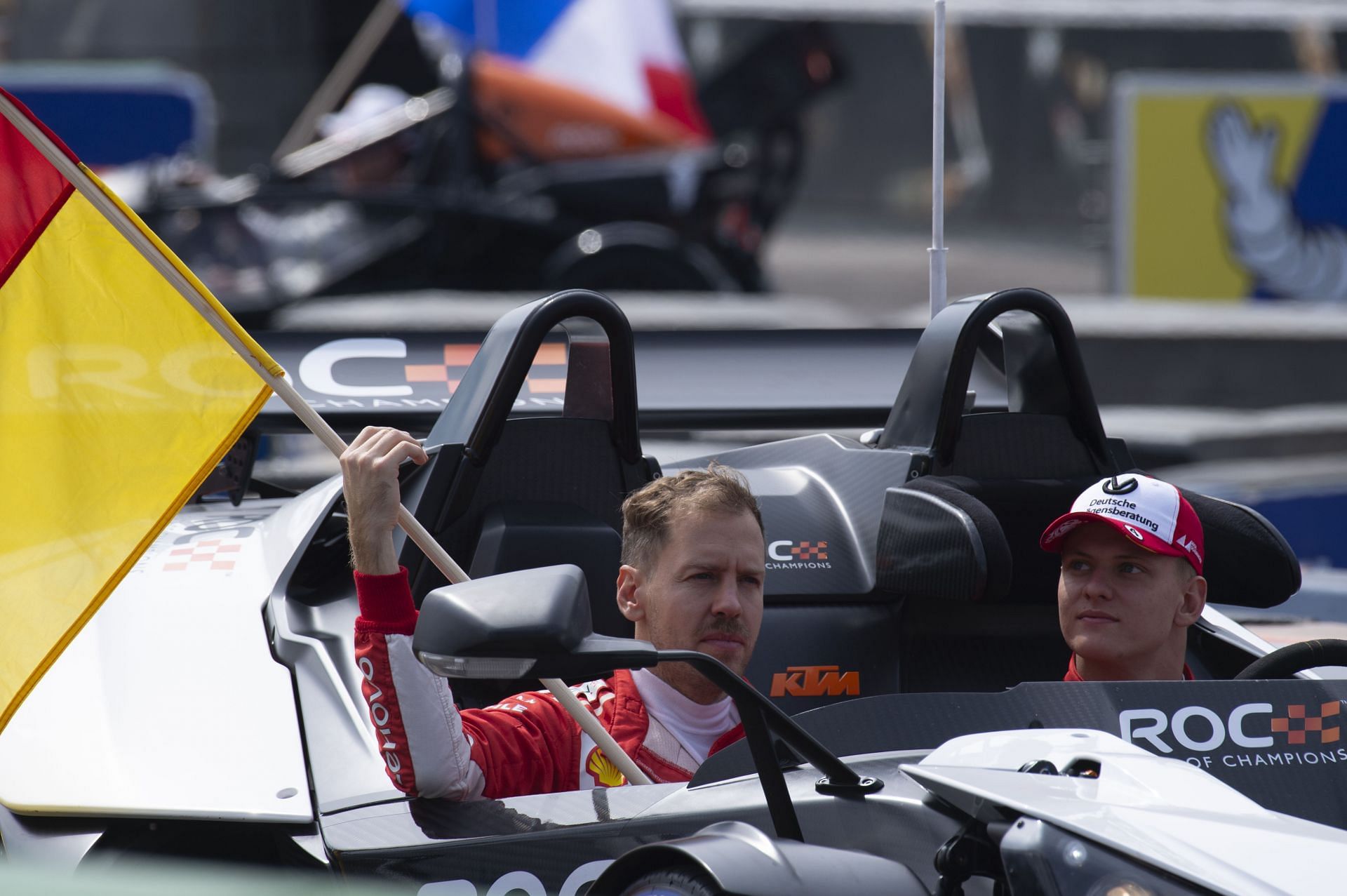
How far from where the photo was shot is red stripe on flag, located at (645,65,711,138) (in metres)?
13.8

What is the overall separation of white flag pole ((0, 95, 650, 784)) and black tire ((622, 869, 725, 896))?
2.38 feet

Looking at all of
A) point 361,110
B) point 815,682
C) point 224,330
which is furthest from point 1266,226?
point 224,330

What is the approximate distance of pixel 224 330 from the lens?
8.79 ft

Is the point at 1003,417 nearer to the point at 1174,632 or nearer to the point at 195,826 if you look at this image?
the point at 1174,632

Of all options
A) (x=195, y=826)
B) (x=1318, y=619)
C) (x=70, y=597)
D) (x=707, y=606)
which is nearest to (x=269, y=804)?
(x=195, y=826)

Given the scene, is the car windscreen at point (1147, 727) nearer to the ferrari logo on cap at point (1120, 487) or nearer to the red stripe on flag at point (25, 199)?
the ferrari logo on cap at point (1120, 487)

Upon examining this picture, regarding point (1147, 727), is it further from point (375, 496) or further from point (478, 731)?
point (375, 496)

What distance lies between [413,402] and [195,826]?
140 centimetres

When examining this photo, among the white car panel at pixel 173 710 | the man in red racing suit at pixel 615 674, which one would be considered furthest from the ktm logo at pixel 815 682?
the white car panel at pixel 173 710

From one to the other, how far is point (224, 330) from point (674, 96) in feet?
38.0

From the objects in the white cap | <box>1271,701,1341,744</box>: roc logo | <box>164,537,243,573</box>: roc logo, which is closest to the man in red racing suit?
<box>1271,701,1341,744</box>: roc logo

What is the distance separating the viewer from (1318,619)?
19.2ft

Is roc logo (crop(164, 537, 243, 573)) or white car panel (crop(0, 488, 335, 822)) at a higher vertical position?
roc logo (crop(164, 537, 243, 573))

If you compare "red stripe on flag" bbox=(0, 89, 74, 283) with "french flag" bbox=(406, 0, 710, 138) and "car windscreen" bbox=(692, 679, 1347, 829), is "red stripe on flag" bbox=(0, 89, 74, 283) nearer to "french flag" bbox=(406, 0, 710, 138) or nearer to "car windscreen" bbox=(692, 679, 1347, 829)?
"car windscreen" bbox=(692, 679, 1347, 829)
